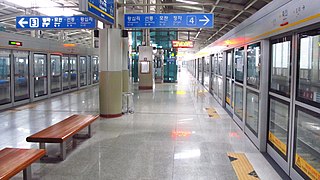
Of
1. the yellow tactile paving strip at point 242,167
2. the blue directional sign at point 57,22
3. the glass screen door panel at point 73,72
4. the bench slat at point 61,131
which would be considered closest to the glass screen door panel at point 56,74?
the glass screen door panel at point 73,72

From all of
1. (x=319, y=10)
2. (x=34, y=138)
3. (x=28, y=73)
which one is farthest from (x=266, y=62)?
(x=28, y=73)

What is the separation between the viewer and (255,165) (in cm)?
418

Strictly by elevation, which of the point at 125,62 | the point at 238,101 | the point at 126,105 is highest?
the point at 125,62

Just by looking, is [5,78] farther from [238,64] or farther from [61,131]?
[238,64]

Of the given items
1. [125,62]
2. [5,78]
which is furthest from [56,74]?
[125,62]

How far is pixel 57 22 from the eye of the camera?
1006cm

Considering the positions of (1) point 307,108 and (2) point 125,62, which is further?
(2) point 125,62

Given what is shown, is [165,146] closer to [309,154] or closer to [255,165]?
[255,165]

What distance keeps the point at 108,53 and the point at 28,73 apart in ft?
15.1

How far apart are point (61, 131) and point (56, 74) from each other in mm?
9209

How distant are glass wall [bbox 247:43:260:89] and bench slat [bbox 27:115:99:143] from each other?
3.25 m

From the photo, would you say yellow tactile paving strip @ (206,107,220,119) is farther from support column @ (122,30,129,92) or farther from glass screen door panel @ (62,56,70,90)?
glass screen door panel @ (62,56,70,90)

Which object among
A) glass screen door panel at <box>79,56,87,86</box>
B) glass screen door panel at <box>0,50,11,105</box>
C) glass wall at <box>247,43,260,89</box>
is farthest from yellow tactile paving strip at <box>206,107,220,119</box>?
glass screen door panel at <box>79,56,87,86</box>

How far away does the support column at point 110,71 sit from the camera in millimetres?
7656
